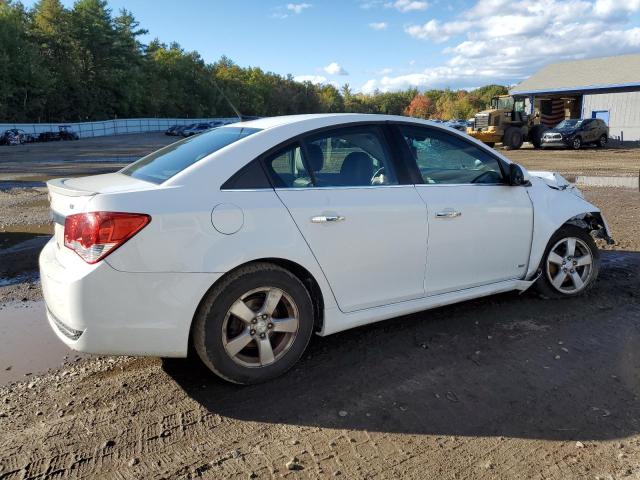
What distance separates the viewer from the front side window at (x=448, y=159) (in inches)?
157

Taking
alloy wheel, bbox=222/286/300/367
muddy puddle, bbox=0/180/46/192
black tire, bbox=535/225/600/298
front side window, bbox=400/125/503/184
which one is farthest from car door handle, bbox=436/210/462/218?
muddy puddle, bbox=0/180/46/192

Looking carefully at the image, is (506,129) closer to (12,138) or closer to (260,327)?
(260,327)

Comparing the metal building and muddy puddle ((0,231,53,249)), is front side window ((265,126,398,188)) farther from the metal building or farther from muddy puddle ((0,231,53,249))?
the metal building

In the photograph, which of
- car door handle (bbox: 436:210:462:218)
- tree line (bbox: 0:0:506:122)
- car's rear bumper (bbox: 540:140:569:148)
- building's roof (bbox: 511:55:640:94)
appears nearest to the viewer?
car door handle (bbox: 436:210:462:218)

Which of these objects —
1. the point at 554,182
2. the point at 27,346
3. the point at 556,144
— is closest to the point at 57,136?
the point at 556,144

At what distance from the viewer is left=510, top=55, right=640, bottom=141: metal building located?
37.2m

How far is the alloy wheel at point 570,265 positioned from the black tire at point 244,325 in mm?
2466

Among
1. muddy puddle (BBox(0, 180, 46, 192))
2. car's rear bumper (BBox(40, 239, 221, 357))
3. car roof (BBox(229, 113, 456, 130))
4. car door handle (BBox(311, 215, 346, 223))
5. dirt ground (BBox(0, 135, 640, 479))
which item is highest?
car roof (BBox(229, 113, 456, 130))

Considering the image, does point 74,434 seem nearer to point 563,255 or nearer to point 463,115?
point 563,255

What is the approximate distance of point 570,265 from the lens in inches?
187

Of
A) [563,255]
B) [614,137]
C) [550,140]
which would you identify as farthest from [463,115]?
→ [563,255]

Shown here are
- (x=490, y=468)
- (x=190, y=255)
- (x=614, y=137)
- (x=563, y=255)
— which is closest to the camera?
(x=490, y=468)

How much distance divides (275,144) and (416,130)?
47.0 inches

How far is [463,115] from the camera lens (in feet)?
338
